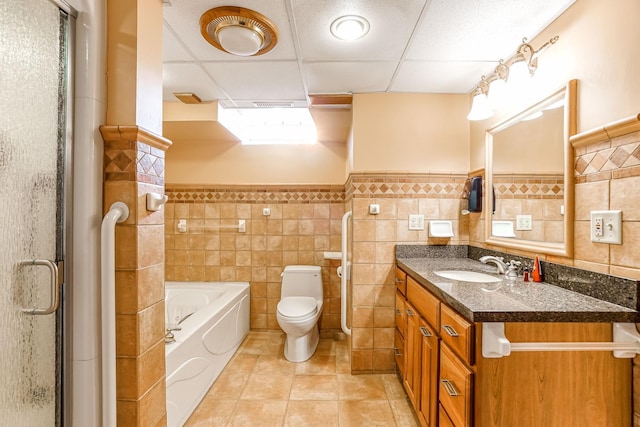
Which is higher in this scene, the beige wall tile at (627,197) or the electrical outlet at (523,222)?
the beige wall tile at (627,197)

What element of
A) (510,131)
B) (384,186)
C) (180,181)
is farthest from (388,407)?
(180,181)

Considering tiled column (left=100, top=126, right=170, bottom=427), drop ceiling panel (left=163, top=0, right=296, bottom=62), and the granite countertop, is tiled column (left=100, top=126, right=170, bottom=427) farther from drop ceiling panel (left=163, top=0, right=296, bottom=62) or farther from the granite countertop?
the granite countertop

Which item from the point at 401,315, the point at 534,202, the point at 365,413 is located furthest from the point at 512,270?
the point at 365,413

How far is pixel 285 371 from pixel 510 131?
2.27 metres

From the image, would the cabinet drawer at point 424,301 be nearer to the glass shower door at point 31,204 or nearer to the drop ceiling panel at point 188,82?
the glass shower door at point 31,204

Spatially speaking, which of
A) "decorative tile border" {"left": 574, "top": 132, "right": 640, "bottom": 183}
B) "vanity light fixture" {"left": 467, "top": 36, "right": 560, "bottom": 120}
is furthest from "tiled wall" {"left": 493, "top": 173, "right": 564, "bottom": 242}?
"vanity light fixture" {"left": 467, "top": 36, "right": 560, "bottom": 120}

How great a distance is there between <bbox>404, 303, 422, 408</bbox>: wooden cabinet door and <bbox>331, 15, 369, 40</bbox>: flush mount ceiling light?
1.55m

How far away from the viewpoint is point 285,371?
7.17 ft

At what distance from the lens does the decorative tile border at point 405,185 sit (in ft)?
7.01

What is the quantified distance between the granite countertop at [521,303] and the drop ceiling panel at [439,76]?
1305mm

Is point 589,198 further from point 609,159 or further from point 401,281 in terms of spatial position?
point 401,281

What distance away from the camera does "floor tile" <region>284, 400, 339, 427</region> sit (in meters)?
1.65

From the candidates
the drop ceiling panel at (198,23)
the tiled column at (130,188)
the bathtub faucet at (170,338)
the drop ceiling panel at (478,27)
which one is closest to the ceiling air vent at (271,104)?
the drop ceiling panel at (198,23)

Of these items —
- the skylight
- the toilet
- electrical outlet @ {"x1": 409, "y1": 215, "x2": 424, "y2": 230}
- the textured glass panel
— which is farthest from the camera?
the skylight
